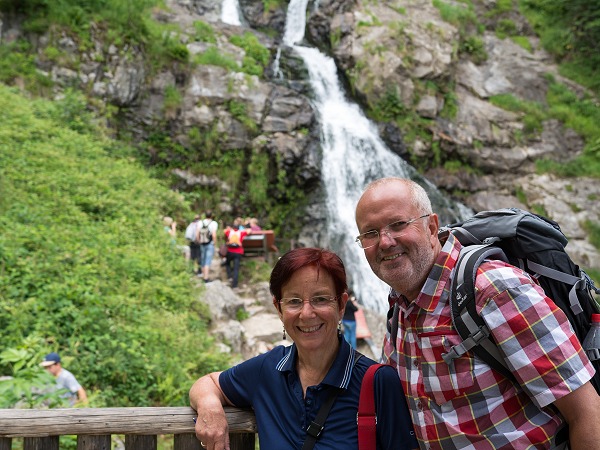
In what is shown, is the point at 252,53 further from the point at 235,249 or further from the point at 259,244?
the point at 235,249

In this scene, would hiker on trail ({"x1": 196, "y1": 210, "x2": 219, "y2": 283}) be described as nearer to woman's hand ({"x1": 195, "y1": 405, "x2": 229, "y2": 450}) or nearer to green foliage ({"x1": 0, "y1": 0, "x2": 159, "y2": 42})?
green foliage ({"x1": 0, "y1": 0, "x2": 159, "y2": 42})

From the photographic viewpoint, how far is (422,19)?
71.7 feet

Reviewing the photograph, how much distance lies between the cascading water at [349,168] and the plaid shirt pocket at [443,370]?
12.9 meters

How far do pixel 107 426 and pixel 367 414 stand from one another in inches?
42.8

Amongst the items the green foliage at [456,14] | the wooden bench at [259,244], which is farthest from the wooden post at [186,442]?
the green foliage at [456,14]

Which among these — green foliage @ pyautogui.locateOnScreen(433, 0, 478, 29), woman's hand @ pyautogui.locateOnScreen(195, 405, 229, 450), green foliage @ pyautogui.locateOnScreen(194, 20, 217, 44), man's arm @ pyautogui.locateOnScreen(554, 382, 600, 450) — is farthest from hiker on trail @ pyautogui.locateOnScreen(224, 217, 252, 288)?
green foliage @ pyautogui.locateOnScreen(433, 0, 478, 29)

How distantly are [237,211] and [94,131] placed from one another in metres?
5.45

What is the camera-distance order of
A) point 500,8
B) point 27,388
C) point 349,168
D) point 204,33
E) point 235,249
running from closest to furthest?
point 27,388, point 235,249, point 349,168, point 204,33, point 500,8

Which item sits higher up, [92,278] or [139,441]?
[92,278]

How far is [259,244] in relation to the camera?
14.2 meters

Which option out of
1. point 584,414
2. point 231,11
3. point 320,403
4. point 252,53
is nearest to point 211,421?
point 320,403

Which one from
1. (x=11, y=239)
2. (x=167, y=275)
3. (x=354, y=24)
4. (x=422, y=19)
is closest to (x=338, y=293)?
(x=11, y=239)

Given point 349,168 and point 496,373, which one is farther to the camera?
point 349,168

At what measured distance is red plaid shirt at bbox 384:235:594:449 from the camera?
1623 mm
